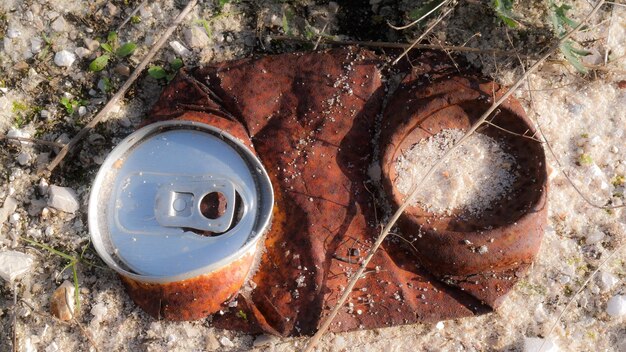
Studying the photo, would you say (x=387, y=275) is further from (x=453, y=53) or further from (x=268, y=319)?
(x=453, y=53)

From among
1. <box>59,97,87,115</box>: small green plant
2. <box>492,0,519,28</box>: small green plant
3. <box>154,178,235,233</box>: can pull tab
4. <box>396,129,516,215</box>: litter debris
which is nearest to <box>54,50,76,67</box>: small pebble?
<box>59,97,87,115</box>: small green plant

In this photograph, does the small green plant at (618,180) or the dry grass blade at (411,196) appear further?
the small green plant at (618,180)

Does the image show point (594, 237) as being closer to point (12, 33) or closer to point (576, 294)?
point (576, 294)

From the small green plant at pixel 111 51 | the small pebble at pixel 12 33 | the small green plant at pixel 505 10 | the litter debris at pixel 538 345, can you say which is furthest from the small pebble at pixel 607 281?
the small pebble at pixel 12 33

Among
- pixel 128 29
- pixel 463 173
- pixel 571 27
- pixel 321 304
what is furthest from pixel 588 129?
pixel 128 29

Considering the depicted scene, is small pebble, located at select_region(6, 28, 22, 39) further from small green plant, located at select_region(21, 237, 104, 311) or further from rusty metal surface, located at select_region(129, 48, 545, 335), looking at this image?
small green plant, located at select_region(21, 237, 104, 311)

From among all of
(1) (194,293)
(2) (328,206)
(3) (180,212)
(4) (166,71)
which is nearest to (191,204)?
(3) (180,212)

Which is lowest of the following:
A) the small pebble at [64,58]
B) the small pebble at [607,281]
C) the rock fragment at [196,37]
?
the small pebble at [607,281]

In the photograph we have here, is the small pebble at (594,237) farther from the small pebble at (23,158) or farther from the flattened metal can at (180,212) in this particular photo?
the small pebble at (23,158)
